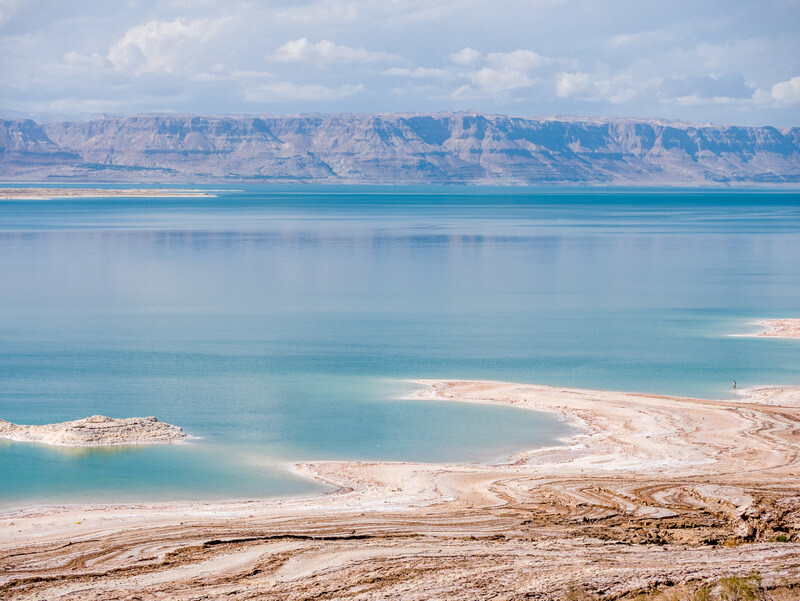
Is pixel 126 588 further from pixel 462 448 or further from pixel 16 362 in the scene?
pixel 16 362

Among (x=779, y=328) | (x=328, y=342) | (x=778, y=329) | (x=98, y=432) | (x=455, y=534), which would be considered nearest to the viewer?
(x=455, y=534)

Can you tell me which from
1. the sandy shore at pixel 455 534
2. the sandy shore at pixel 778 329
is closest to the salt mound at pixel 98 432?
the sandy shore at pixel 455 534

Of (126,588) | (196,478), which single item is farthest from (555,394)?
(126,588)

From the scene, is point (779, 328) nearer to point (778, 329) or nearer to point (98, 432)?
point (778, 329)

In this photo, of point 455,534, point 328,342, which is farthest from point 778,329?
point 455,534

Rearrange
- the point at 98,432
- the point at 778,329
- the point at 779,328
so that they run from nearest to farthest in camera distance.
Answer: the point at 98,432
the point at 778,329
the point at 779,328

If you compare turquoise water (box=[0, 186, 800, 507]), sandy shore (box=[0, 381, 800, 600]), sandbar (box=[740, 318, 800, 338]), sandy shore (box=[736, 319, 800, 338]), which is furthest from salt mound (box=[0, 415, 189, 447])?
sandbar (box=[740, 318, 800, 338])

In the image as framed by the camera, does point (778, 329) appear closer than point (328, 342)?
No
